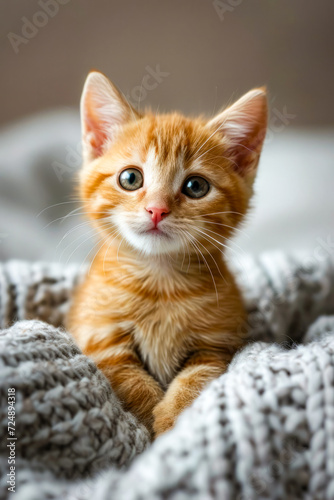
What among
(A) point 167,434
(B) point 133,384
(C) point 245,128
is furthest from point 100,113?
(A) point 167,434

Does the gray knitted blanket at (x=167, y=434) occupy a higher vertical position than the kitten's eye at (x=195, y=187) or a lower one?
lower

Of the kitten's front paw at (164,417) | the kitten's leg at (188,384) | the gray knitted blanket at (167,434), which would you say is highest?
the gray knitted blanket at (167,434)

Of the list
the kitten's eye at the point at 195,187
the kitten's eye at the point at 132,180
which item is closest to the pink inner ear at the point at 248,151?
the kitten's eye at the point at 195,187

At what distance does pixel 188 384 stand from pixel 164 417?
10 cm

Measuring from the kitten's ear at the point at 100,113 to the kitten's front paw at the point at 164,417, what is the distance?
0.64 metres

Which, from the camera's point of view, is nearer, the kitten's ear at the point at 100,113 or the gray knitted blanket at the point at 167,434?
the gray knitted blanket at the point at 167,434

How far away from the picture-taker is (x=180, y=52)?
1806 mm

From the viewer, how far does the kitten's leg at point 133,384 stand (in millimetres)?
909

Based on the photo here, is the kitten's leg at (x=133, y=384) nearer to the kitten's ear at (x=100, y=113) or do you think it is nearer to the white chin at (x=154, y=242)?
the white chin at (x=154, y=242)

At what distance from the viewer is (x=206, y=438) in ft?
1.99

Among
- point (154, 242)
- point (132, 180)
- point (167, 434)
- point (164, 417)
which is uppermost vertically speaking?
point (132, 180)

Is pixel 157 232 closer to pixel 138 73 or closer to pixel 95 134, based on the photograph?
pixel 95 134

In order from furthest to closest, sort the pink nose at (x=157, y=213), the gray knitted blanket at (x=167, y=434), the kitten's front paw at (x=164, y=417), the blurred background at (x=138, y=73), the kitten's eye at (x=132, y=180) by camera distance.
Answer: the blurred background at (x=138, y=73) < the kitten's eye at (x=132, y=180) < the pink nose at (x=157, y=213) < the kitten's front paw at (x=164, y=417) < the gray knitted blanket at (x=167, y=434)

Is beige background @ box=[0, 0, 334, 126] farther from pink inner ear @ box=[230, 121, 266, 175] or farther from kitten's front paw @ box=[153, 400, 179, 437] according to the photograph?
kitten's front paw @ box=[153, 400, 179, 437]
